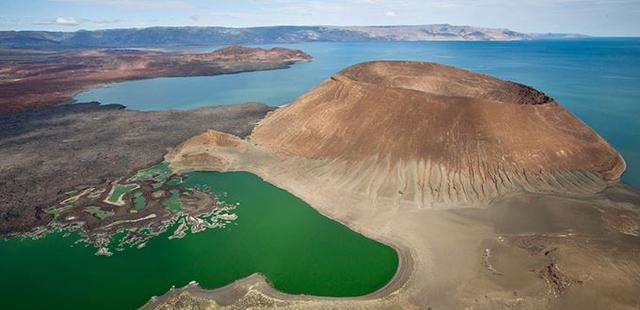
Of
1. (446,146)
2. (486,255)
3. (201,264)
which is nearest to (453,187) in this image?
(446,146)

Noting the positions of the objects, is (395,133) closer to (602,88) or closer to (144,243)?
(144,243)

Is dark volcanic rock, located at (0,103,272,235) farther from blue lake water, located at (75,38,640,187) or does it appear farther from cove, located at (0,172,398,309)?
blue lake water, located at (75,38,640,187)

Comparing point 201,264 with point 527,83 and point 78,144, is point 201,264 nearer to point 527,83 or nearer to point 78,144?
point 78,144

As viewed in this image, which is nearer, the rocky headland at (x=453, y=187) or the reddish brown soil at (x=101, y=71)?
the rocky headland at (x=453, y=187)

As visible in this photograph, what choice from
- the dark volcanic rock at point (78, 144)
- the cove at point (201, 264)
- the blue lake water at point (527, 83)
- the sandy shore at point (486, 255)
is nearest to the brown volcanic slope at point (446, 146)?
the sandy shore at point (486, 255)

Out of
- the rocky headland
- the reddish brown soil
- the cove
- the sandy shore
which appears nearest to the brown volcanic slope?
the rocky headland

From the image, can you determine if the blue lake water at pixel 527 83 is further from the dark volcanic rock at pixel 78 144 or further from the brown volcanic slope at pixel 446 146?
the dark volcanic rock at pixel 78 144
